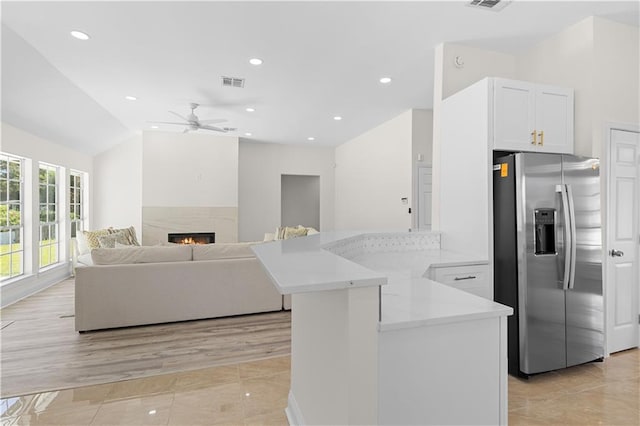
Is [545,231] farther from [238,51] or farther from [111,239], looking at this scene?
[111,239]

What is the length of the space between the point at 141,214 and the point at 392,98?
5.29 m

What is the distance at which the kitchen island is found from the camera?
112 centimetres

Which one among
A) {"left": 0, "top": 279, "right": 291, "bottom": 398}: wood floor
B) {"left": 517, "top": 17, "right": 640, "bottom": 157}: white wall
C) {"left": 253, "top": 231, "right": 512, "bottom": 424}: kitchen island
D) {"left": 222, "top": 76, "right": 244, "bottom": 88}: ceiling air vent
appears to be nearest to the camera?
{"left": 253, "top": 231, "right": 512, "bottom": 424}: kitchen island

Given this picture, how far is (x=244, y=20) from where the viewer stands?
2.84m

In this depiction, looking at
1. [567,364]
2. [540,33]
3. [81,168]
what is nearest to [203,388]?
[567,364]

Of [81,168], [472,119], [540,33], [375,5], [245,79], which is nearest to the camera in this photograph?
[375,5]

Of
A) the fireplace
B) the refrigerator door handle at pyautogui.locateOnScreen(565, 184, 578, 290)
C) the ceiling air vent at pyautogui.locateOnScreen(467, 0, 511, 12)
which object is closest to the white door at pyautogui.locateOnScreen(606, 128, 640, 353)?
the refrigerator door handle at pyautogui.locateOnScreen(565, 184, 578, 290)

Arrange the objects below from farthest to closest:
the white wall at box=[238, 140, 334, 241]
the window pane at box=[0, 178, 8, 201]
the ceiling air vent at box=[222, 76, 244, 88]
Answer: the white wall at box=[238, 140, 334, 241] → the window pane at box=[0, 178, 8, 201] → the ceiling air vent at box=[222, 76, 244, 88]

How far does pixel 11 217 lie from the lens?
465 cm

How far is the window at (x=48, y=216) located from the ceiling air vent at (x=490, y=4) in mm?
6394

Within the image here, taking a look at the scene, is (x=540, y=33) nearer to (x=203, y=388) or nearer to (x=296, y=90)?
(x=296, y=90)

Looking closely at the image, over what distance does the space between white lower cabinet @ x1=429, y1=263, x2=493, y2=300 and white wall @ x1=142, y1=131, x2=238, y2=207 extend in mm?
5590

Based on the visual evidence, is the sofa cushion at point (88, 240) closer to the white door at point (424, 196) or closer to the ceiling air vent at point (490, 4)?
the white door at point (424, 196)

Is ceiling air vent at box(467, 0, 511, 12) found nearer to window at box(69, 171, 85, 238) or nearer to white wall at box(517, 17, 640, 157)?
white wall at box(517, 17, 640, 157)
